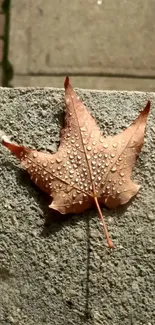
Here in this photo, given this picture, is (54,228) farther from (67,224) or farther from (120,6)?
(120,6)

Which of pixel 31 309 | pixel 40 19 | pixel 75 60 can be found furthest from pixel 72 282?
pixel 40 19

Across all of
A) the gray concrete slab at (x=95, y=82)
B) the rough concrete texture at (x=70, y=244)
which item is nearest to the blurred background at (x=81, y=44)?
the gray concrete slab at (x=95, y=82)

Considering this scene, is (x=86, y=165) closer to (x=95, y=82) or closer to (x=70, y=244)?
(x=70, y=244)

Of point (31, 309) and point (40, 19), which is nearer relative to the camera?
point (31, 309)

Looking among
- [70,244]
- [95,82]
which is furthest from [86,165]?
[95,82]

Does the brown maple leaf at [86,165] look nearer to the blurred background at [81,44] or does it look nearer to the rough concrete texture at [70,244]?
the rough concrete texture at [70,244]

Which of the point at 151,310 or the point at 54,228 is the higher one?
the point at 54,228

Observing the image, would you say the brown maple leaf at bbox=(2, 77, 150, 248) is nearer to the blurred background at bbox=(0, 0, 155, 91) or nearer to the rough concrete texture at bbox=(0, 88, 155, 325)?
the rough concrete texture at bbox=(0, 88, 155, 325)
